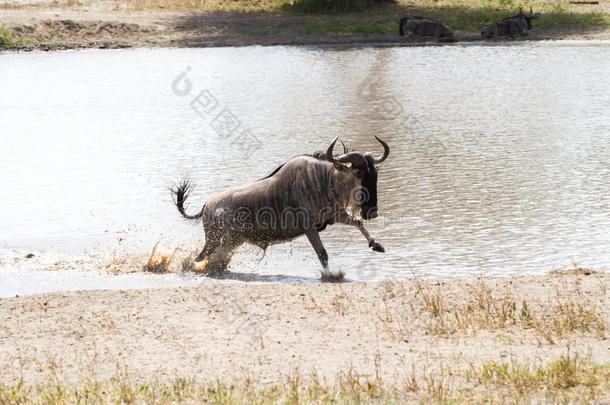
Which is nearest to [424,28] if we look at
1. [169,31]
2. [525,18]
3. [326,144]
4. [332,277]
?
[525,18]

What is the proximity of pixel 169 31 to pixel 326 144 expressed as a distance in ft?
58.9

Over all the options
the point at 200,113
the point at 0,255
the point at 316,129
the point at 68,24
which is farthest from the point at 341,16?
the point at 0,255

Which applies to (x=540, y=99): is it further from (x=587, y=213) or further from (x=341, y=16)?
(x=341, y=16)

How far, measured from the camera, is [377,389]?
7.27 m

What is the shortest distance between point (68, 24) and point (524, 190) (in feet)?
79.4

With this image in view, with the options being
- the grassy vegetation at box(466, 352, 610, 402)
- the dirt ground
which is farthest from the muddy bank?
the grassy vegetation at box(466, 352, 610, 402)

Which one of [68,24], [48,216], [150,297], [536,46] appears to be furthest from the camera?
[68,24]

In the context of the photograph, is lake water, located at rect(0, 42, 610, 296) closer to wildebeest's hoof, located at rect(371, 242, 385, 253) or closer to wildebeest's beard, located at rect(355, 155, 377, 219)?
wildebeest's hoof, located at rect(371, 242, 385, 253)

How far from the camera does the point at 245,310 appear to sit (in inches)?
382

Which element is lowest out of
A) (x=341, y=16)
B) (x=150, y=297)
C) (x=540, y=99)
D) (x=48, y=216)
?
(x=341, y=16)

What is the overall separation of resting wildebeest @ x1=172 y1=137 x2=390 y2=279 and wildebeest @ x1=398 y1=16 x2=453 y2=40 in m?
23.5

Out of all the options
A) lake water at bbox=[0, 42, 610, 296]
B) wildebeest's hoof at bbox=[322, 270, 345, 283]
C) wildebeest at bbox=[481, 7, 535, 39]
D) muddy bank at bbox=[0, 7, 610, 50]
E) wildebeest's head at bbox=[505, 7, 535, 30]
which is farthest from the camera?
muddy bank at bbox=[0, 7, 610, 50]

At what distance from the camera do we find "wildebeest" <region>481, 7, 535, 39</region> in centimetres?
3444

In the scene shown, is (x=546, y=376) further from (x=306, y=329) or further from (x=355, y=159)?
(x=355, y=159)
